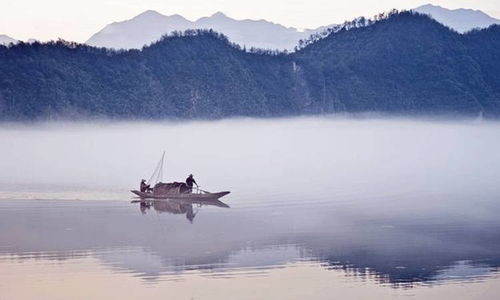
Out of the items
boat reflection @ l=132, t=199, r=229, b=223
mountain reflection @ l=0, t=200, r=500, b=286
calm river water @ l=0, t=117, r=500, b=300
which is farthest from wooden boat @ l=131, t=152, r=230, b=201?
mountain reflection @ l=0, t=200, r=500, b=286

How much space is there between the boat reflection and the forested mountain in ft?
208

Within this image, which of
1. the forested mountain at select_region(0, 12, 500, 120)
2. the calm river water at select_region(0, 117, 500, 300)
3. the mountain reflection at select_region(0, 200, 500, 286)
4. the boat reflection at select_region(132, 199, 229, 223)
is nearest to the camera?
the calm river water at select_region(0, 117, 500, 300)

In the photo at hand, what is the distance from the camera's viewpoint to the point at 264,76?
131 m

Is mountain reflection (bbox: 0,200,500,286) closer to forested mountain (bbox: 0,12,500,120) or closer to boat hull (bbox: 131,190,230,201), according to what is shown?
boat hull (bbox: 131,190,230,201)

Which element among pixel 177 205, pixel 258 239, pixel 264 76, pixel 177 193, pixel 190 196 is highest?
pixel 264 76

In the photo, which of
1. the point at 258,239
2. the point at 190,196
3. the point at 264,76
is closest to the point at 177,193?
the point at 190,196

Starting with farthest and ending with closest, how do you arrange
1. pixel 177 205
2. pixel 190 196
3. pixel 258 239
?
pixel 190 196 → pixel 177 205 → pixel 258 239

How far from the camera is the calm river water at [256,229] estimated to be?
26875 millimetres

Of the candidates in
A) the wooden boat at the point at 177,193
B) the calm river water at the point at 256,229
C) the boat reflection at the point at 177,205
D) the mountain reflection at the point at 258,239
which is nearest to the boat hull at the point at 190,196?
Result: the wooden boat at the point at 177,193

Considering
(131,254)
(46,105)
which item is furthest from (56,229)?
(46,105)

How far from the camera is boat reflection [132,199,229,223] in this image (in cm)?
4497

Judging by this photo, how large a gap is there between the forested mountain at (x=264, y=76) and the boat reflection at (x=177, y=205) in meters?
63.4

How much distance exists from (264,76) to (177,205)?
83557 millimetres

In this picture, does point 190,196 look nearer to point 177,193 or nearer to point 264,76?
point 177,193
